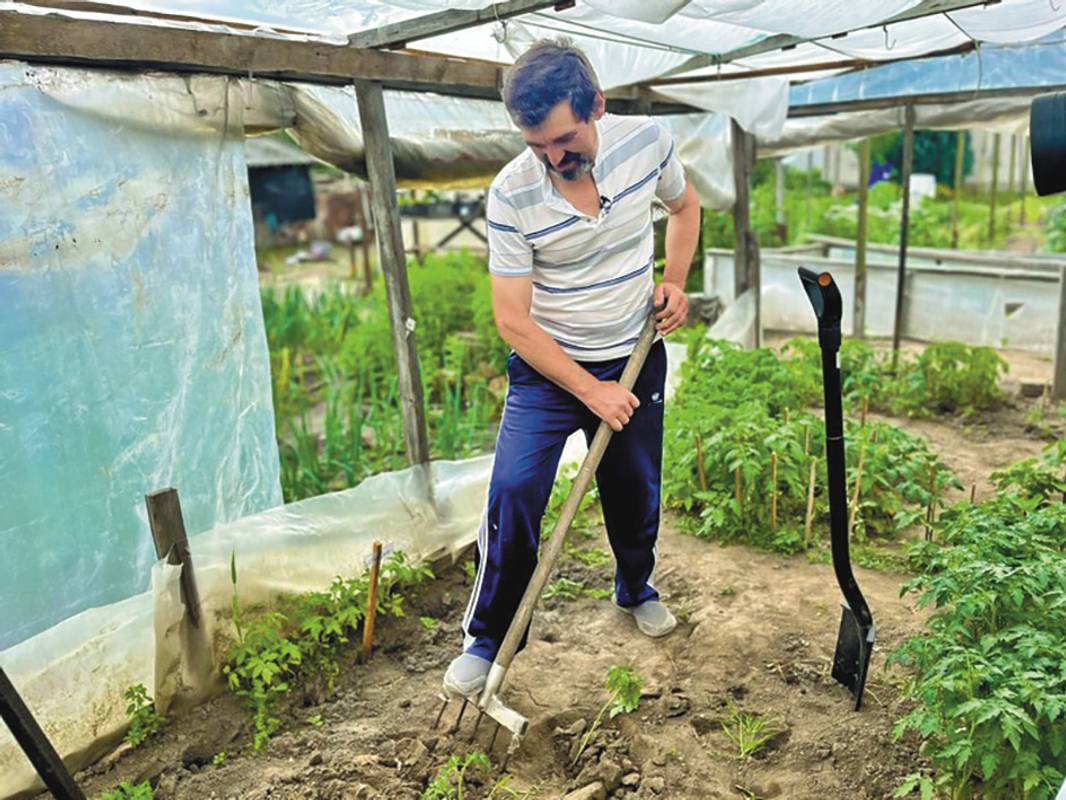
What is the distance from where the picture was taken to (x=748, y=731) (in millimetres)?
2418

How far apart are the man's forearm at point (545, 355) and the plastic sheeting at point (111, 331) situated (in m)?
1.29

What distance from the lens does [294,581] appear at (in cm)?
305

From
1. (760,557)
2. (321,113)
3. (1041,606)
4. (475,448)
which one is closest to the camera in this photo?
(1041,606)

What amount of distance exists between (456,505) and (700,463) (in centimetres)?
109

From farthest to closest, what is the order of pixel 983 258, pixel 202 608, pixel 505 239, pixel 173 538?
pixel 983 258 < pixel 202 608 < pixel 173 538 < pixel 505 239

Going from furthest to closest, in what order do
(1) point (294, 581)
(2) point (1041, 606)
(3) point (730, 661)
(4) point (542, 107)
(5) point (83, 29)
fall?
1. (1) point (294, 581)
2. (3) point (730, 661)
3. (5) point (83, 29)
4. (4) point (542, 107)
5. (2) point (1041, 606)

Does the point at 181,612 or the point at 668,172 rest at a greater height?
A: the point at 668,172

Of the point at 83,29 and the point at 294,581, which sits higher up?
the point at 83,29

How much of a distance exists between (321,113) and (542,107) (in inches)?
55.4

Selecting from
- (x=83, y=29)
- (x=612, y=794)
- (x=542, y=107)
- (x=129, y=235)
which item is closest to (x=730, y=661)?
(x=612, y=794)

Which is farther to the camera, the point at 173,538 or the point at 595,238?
the point at 173,538

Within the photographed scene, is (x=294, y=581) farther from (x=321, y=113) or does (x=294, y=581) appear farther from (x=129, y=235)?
(x=321, y=113)

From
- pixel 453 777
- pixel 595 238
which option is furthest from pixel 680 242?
pixel 453 777

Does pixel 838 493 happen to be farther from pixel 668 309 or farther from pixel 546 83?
pixel 546 83
